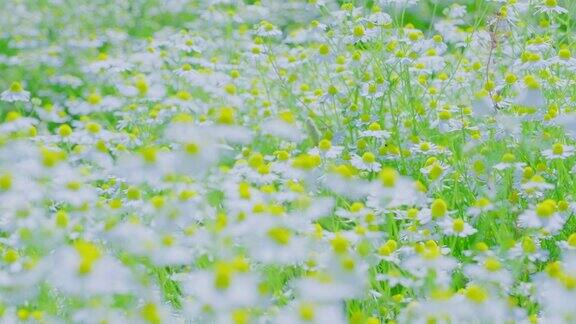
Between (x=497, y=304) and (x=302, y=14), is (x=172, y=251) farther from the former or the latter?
(x=302, y=14)

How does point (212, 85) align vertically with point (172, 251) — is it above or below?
below

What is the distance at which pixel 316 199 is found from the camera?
2887 mm

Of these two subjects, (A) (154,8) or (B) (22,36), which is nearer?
(B) (22,36)

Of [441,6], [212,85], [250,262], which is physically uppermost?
[250,262]

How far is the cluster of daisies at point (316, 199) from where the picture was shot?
2.12 metres

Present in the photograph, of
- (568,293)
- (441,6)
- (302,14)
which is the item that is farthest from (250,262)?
(441,6)

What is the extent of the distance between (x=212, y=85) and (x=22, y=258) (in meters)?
1.65

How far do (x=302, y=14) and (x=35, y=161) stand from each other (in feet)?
14.4

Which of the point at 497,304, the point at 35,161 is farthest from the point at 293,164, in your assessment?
the point at 497,304

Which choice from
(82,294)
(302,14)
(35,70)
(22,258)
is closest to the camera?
(82,294)

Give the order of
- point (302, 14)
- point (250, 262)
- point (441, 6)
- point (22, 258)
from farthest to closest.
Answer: point (441, 6) → point (302, 14) → point (22, 258) → point (250, 262)

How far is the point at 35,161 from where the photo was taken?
8.66ft

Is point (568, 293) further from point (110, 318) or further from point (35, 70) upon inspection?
point (35, 70)

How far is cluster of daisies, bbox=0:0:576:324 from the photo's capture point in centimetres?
212
